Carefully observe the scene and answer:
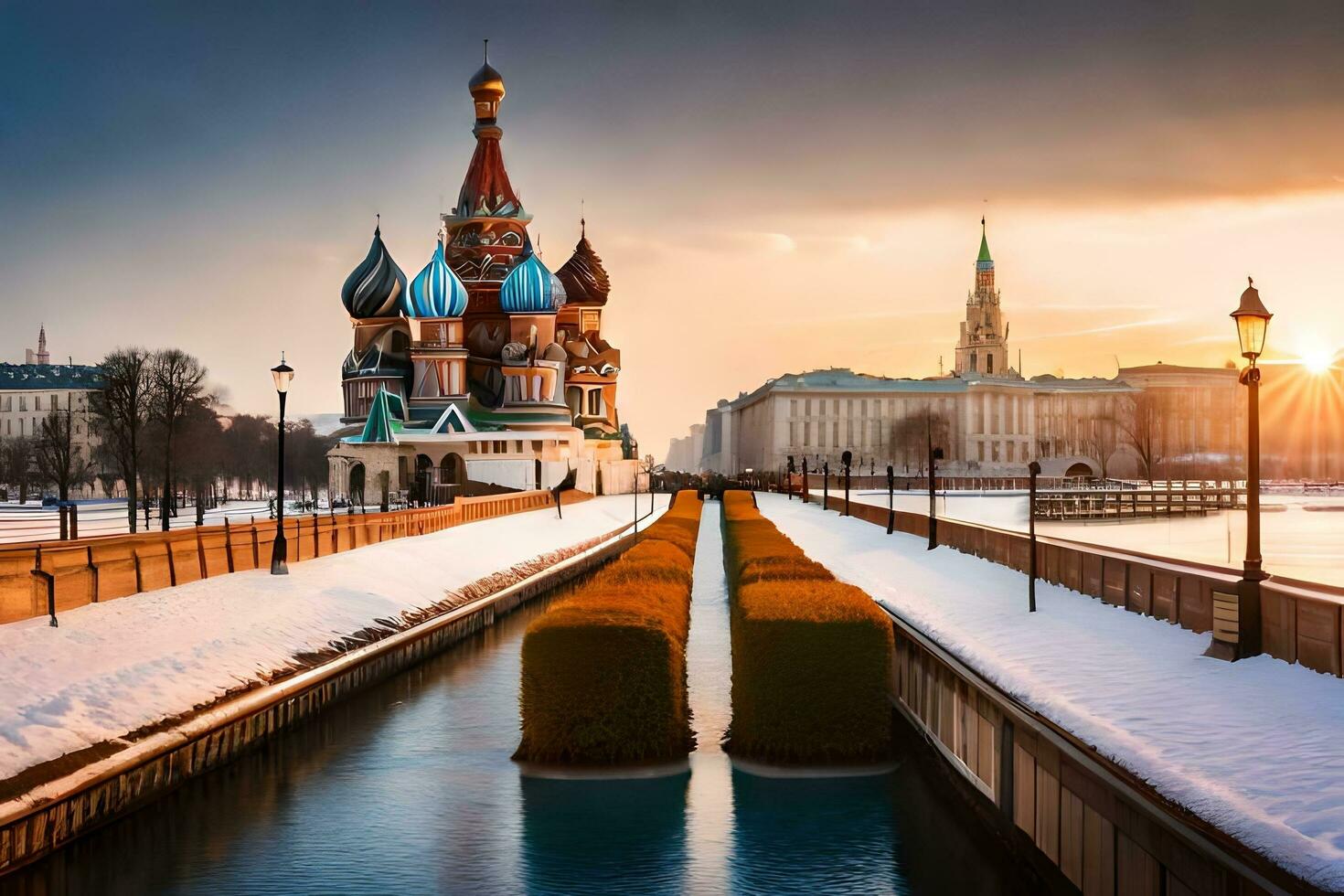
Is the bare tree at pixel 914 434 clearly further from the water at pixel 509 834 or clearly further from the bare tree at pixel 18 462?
the water at pixel 509 834

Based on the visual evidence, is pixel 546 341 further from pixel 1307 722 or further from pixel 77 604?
pixel 1307 722

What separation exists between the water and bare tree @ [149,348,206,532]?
44109 millimetres

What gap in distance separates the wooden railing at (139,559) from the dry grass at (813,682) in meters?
9.85

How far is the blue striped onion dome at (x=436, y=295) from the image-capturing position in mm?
88625

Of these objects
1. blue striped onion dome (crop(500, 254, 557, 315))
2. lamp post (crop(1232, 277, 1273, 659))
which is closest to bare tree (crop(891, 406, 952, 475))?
blue striped onion dome (crop(500, 254, 557, 315))

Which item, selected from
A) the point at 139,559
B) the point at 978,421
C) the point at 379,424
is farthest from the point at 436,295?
the point at 978,421

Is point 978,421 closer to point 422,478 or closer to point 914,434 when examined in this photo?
point 914,434

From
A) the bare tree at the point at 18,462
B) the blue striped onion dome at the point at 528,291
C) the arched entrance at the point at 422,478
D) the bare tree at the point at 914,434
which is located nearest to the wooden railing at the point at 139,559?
the arched entrance at the point at 422,478

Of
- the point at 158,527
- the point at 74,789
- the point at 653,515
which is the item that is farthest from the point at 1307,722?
the point at 653,515

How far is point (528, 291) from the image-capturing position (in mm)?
93188

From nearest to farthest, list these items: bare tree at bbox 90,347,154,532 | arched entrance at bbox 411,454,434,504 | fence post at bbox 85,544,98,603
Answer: fence post at bbox 85,544,98,603 → bare tree at bbox 90,347,154,532 → arched entrance at bbox 411,454,434,504

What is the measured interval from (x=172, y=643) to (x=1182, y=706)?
13.8 m

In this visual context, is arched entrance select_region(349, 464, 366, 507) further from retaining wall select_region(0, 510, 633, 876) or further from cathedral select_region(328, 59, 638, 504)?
retaining wall select_region(0, 510, 633, 876)

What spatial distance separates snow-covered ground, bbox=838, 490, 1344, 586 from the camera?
3419 centimetres
